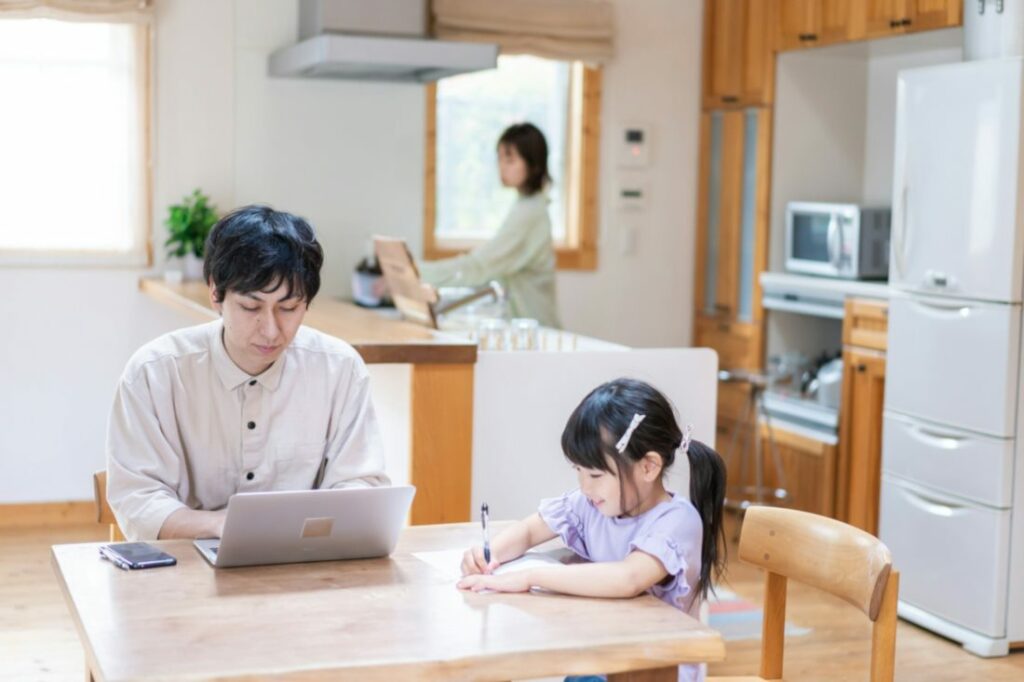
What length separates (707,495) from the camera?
6.79 ft

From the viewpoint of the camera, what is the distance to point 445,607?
1.78m

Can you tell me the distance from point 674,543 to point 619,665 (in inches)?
13.1

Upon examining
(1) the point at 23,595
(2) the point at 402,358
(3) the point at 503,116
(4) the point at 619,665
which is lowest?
(1) the point at 23,595

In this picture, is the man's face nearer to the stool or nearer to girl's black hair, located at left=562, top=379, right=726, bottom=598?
girl's black hair, located at left=562, top=379, right=726, bottom=598

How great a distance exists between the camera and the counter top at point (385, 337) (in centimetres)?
316

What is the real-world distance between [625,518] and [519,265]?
109 inches

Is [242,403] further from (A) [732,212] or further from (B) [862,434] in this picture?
(A) [732,212]

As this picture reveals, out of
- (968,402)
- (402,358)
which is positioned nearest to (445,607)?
(402,358)

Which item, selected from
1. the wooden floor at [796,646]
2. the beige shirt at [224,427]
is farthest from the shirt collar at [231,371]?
the wooden floor at [796,646]

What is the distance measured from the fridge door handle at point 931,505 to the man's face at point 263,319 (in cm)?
256

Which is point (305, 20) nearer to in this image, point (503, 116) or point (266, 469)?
point (503, 116)

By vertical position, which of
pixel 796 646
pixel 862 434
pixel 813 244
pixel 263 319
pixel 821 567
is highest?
pixel 813 244

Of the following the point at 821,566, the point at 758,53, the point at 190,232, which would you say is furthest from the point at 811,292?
the point at 821,566

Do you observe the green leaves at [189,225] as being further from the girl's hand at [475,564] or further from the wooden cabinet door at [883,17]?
the girl's hand at [475,564]
